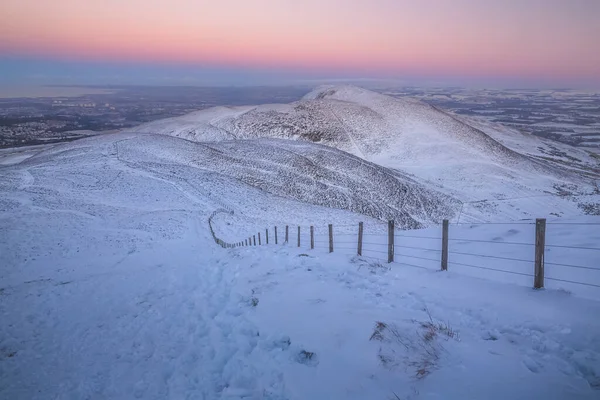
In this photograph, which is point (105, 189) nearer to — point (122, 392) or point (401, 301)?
point (122, 392)

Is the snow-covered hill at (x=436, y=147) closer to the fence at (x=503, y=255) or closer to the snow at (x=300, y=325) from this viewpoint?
the fence at (x=503, y=255)

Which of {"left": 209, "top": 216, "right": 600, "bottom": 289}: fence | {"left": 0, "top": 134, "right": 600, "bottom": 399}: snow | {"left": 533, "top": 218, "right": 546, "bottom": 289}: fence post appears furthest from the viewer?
{"left": 209, "top": 216, "right": 600, "bottom": 289}: fence

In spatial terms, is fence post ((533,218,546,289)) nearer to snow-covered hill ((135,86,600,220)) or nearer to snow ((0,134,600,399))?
snow ((0,134,600,399))

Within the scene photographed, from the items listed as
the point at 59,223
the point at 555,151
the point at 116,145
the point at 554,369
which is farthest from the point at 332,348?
the point at 555,151

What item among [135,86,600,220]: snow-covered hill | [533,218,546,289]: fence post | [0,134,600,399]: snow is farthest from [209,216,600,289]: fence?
[135,86,600,220]: snow-covered hill

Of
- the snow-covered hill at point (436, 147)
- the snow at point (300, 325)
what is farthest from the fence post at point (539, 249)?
the snow-covered hill at point (436, 147)

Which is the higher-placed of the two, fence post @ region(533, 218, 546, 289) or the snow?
fence post @ region(533, 218, 546, 289)
